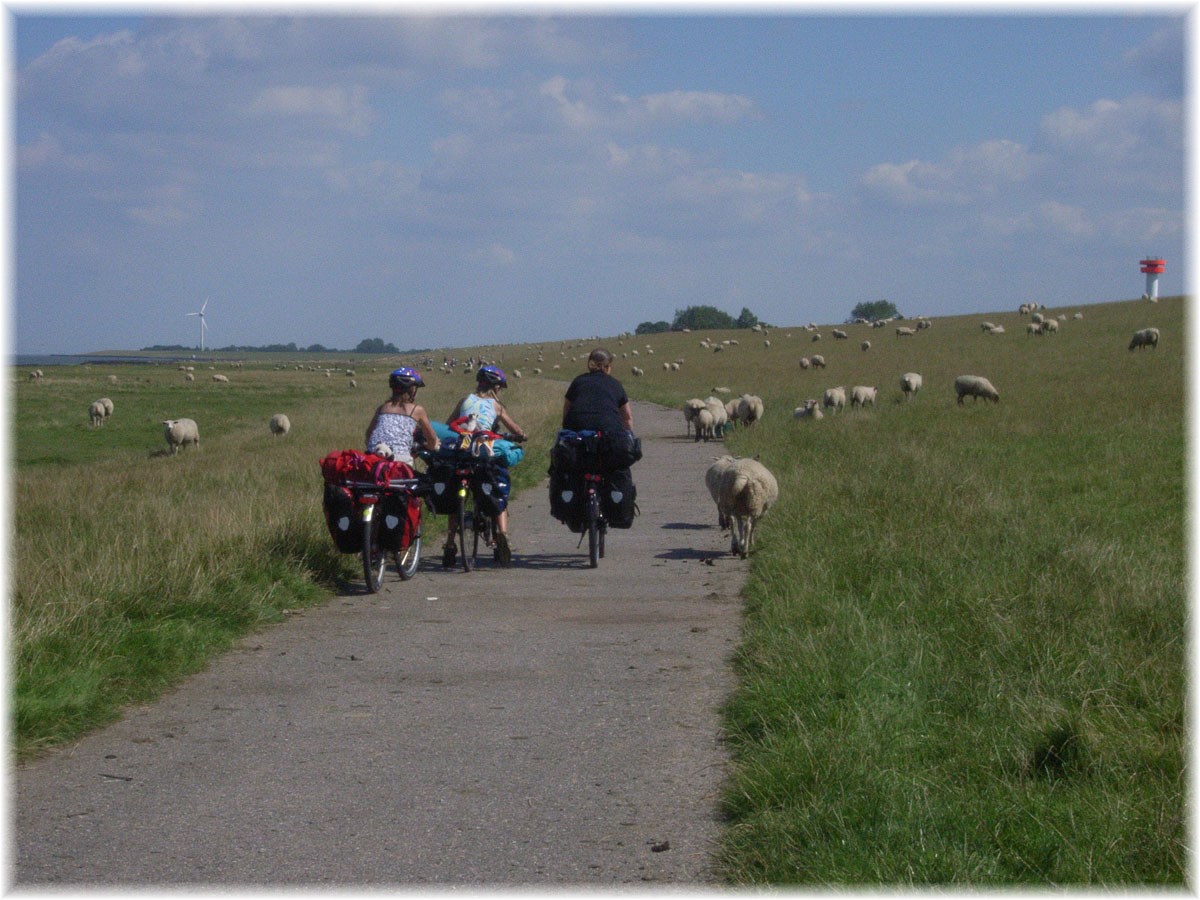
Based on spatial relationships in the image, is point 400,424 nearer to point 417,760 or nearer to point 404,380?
point 404,380

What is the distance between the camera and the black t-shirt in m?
11.4

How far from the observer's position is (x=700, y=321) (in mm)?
183625

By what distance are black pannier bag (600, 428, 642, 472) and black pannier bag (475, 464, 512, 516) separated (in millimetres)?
942

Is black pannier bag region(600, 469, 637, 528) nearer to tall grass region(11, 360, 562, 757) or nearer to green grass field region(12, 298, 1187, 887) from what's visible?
green grass field region(12, 298, 1187, 887)

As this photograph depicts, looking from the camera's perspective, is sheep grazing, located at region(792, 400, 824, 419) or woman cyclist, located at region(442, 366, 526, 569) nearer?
woman cyclist, located at region(442, 366, 526, 569)

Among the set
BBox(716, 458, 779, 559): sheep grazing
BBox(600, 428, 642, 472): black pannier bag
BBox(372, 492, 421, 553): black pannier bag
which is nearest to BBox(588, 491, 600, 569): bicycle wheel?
BBox(600, 428, 642, 472): black pannier bag

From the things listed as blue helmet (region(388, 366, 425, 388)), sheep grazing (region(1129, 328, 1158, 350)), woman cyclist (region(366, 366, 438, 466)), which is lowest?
woman cyclist (region(366, 366, 438, 466))

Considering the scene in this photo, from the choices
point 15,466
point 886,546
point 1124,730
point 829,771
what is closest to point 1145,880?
point 829,771

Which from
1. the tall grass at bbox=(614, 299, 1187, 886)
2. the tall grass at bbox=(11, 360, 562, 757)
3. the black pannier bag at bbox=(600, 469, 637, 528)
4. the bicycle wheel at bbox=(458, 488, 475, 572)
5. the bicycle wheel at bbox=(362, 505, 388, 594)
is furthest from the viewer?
the black pannier bag at bbox=(600, 469, 637, 528)

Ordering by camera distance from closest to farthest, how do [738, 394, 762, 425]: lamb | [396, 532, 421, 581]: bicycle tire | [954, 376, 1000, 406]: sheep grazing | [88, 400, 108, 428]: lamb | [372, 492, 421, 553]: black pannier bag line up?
[372, 492, 421, 553]: black pannier bag < [396, 532, 421, 581]: bicycle tire < [738, 394, 762, 425]: lamb < [954, 376, 1000, 406]: sheep grazing < [88, 400, 108, 428]: lamb

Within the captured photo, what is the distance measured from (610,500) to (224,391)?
57.8 m

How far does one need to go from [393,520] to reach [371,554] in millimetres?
328

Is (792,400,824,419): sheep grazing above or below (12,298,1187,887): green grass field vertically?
above

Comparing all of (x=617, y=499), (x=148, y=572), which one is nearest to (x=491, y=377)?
(x=617, y=499)
